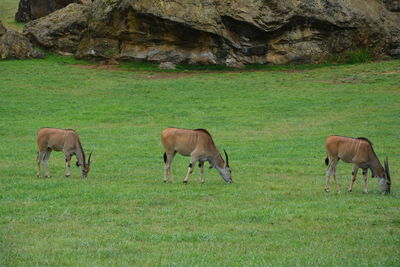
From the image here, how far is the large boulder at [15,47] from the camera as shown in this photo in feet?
168

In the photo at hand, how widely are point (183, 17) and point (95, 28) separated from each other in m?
7.82

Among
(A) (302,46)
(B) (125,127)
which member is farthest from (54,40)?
(B) (125,127)

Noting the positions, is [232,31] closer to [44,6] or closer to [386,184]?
[44,6]

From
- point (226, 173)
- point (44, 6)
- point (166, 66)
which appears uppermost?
point (44, 6)

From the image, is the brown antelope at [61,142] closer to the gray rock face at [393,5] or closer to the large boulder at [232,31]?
the large boulder at [232,31]

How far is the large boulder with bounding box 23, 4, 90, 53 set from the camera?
177 feet

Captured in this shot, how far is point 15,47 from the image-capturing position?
51469 millimetres

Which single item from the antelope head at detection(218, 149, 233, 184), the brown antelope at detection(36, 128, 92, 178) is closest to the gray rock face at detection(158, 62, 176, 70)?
the brown antelope at detection(36, 128, 92, 178)

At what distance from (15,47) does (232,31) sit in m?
18.0

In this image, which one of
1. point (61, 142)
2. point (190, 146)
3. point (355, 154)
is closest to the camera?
point (355, 154)

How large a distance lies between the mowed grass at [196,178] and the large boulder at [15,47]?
5.86 metres

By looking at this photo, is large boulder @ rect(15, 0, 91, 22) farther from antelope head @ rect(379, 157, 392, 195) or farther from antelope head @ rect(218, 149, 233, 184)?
Result: antelope head @ rect(379, 157, 392, 195)

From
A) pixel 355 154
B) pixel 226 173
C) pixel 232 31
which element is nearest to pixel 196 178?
pixel 226 173

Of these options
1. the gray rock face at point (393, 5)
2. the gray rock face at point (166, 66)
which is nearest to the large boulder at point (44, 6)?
the gray rock face at point (166, 66)
